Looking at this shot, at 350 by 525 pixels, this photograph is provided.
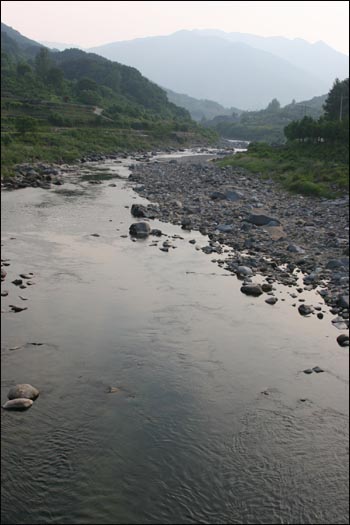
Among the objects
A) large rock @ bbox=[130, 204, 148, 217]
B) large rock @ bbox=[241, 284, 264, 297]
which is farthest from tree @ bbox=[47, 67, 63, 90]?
large rock @ bbox=[241, 284, 264, 297]

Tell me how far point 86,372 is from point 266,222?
1732cm

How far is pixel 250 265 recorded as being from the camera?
19.4 metres

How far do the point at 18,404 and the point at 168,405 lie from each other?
3239 millimetres

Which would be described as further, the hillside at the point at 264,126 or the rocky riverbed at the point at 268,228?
the hillside at the point at 264,126

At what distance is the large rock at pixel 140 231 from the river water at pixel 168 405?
6063 millimetres

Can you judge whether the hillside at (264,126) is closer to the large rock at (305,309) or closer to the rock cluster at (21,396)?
the large rock at (305,309)

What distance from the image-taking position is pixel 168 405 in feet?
33.6

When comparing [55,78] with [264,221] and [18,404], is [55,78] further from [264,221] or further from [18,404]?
[18,404]

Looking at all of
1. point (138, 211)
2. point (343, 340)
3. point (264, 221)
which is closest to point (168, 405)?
point (343, 340)

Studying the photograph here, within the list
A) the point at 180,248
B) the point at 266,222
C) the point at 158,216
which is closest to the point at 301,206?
the point at 266,222

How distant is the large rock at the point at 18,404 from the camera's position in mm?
9734

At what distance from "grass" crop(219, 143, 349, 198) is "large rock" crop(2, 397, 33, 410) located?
1134 inches

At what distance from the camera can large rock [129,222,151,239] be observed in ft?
80.1

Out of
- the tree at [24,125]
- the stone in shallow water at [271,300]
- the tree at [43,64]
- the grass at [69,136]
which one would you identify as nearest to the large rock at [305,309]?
the stone in shallow water at [271,300]
